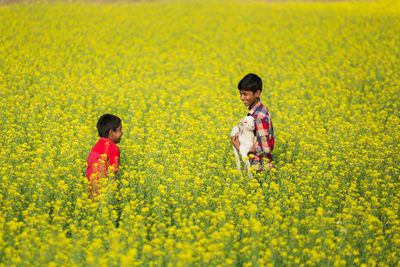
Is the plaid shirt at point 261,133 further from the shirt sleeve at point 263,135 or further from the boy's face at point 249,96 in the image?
the boy's face at point 249,96

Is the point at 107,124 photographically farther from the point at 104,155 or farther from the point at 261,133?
the point at 261,133

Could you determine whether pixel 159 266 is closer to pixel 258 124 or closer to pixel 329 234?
pixel 329 234

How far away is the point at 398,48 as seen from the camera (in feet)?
47.6

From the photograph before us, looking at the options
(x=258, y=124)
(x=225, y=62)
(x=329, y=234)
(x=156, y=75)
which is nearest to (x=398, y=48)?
(x=225, y=62)

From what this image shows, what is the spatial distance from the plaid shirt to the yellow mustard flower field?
27 centimetres

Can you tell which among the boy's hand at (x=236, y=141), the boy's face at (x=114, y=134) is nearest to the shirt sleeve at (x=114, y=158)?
the boy's face at (x=114, y=134)

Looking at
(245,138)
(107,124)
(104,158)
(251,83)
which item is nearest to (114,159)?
(104,158)

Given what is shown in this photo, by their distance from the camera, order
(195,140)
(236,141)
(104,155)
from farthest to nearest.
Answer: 1. (195,140)
2. (236,141)
3. (104,155)

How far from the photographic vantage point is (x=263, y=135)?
507cm

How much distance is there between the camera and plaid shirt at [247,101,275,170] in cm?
505

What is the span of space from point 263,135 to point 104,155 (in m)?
2.06

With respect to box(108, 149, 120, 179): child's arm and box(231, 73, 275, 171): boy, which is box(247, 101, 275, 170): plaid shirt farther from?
box(108, 149, 120, 179): child's arm

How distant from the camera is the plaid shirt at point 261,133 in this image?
5051 millimetres

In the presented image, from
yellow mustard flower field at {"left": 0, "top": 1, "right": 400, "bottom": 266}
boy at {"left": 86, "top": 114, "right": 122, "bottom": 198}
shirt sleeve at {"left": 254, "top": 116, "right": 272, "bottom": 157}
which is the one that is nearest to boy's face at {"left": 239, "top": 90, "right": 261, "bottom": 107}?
shirt sleeve at {"left": 254, "top": 116, "right": 272, "bottom": 157}
